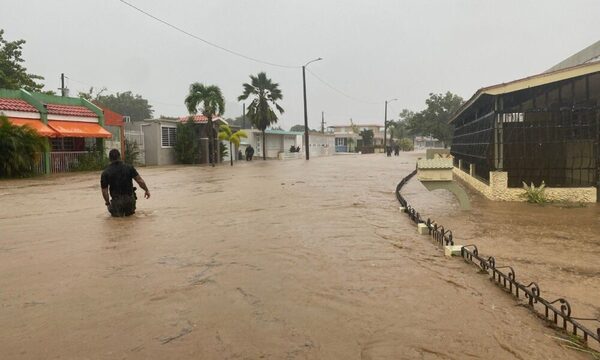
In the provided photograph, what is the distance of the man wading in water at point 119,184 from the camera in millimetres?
9289

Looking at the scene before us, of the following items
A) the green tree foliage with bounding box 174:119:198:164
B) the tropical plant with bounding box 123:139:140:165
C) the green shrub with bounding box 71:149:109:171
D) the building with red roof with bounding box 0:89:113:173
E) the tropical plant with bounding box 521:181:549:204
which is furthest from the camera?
the green tree foliage with bounding box 174:119:198:164

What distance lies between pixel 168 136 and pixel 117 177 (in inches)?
1075

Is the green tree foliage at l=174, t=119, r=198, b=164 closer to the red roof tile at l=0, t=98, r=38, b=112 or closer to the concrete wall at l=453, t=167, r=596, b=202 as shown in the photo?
the red roof tile at l=0, t=98, r=38, b=112

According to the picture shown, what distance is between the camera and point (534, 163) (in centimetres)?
1234

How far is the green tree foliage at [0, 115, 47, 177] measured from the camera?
64.3 feet

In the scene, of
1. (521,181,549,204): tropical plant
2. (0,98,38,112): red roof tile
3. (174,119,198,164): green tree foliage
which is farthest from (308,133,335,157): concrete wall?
(521,181,549,204): tropical plant

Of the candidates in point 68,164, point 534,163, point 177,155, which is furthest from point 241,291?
point 177,155

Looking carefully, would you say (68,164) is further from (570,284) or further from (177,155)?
(570,284)

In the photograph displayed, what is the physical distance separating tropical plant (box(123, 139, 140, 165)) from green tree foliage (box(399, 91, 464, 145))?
4613cm

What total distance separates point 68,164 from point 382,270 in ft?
80.5

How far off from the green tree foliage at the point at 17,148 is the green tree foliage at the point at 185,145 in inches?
579

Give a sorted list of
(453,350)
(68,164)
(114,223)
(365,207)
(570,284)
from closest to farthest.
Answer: (453,350) → (570,284) → (114,223) → (365,207) → (68,164)

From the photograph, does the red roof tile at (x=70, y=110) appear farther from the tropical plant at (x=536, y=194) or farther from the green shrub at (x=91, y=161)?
the tropical plant at (x=536, y=194)

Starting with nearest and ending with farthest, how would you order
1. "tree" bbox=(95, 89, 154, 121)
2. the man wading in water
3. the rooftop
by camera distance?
the man wading in water, the rooftop, "tree" bbox=(95, 89, 154, 121)
